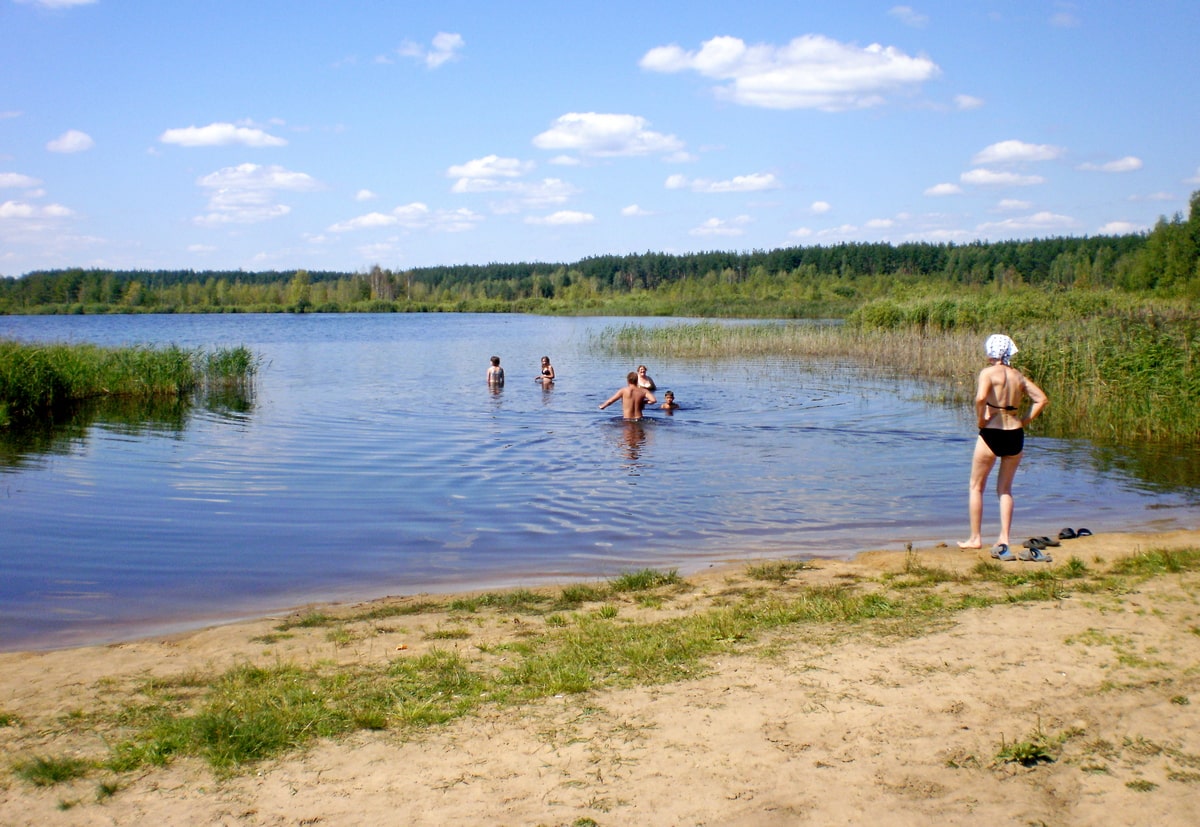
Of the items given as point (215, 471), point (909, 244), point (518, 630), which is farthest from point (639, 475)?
point (909, 244)

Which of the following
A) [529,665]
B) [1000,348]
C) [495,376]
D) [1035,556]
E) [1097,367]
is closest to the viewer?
[529,665]

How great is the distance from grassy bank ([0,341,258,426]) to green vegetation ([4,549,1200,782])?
18.1m

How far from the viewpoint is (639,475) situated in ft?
47.9

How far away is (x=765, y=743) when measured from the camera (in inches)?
173

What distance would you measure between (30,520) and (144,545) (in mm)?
2499

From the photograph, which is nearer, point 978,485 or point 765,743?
point 765,743

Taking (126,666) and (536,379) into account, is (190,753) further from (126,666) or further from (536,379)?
(536,379)

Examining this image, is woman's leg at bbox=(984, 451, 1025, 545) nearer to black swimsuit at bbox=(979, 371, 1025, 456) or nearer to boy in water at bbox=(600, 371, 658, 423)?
black swimsuit at bbox=(979, 371, 1025, 456)

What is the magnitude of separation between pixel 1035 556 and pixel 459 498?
758 centimetres

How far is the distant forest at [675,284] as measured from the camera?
306 feet

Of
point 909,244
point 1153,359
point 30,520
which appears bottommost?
point 30,520

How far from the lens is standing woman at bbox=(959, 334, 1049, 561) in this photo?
847cm

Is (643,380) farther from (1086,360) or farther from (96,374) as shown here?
(96,374)

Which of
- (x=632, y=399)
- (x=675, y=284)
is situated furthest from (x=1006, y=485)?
(x=675, y=284)
